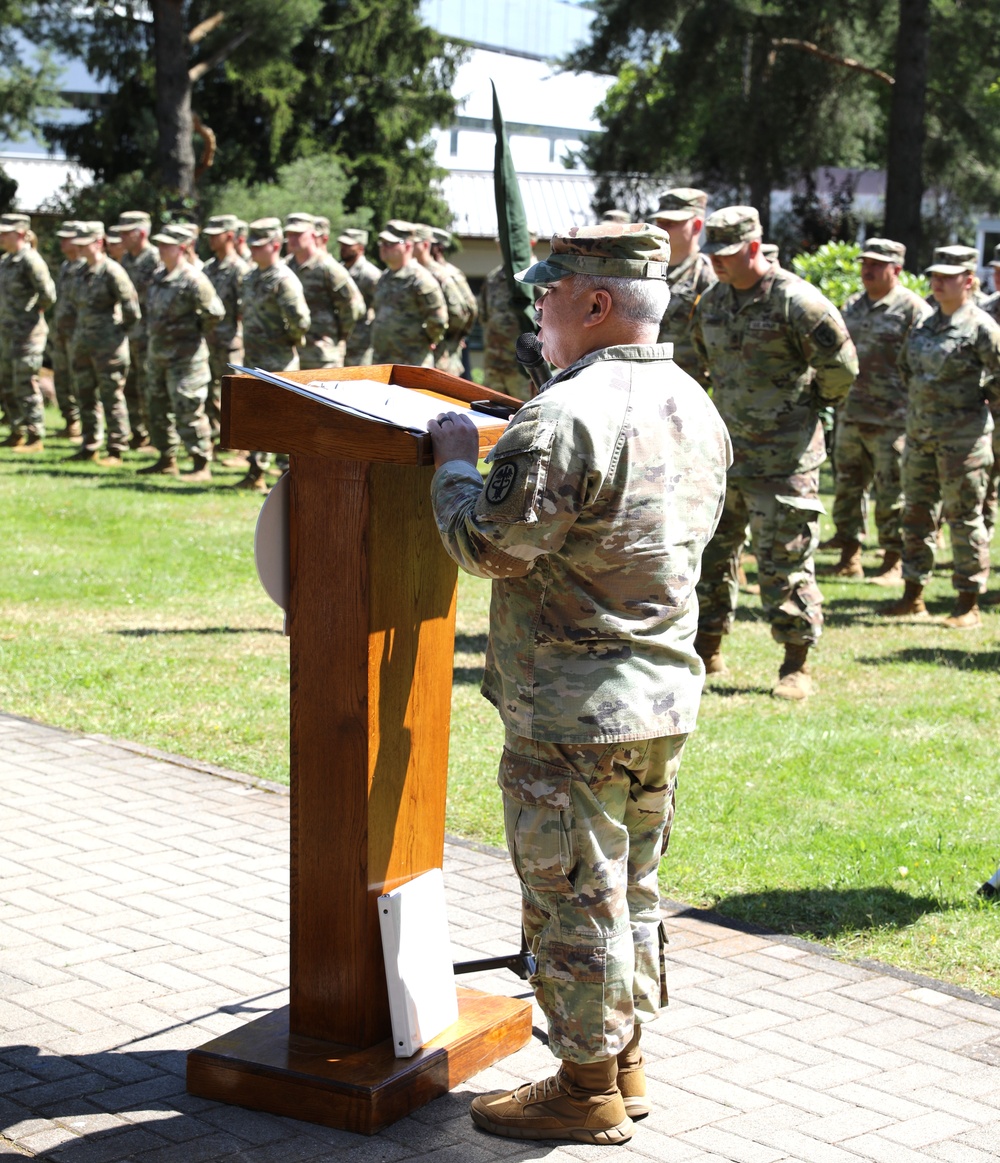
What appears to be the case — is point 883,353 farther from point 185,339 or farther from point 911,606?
point 185,339

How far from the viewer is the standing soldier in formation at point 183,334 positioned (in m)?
15.8

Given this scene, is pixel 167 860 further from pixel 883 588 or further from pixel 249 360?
pixel 249 360

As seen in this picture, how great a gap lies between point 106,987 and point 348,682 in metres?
1.48

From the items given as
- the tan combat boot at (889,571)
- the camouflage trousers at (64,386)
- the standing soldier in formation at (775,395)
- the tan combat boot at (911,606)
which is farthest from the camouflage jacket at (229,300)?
the standing soldier in formation at (775,395)

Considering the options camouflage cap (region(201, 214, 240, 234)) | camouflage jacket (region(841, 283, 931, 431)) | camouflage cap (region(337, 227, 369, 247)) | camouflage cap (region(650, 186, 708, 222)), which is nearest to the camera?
camouflage cap (region(650, 186, 708, 222))

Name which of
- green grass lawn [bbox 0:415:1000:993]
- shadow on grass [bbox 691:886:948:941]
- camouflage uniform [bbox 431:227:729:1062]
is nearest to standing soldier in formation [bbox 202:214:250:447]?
green grass lawn [bbox 0:415:1000:993]

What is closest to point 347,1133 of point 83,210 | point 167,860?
point 167,860

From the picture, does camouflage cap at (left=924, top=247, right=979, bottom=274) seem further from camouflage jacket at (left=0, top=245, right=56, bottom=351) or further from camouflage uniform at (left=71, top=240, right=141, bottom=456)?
camouflage jacket at (left=0, top=245, right=56, bottom=351)

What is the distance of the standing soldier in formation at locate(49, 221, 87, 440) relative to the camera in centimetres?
1758

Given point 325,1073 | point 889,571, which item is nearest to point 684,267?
point 889,571

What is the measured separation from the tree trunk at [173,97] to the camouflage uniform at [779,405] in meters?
20.3

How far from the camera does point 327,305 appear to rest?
16.2 metres

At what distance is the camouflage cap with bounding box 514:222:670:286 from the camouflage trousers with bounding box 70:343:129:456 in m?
14.6

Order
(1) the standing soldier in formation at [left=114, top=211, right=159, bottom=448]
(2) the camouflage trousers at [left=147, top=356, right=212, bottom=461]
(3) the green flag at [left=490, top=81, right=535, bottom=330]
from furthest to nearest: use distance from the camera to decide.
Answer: (1) the standing soldier in formation at [left=114, top=211, right=159, bottom=448], (2) the camouflage trousers at [left=147, top=356, right=212, bottom=461], (3) the green flag at [left=490, top=81, right=535, bottom=330]
